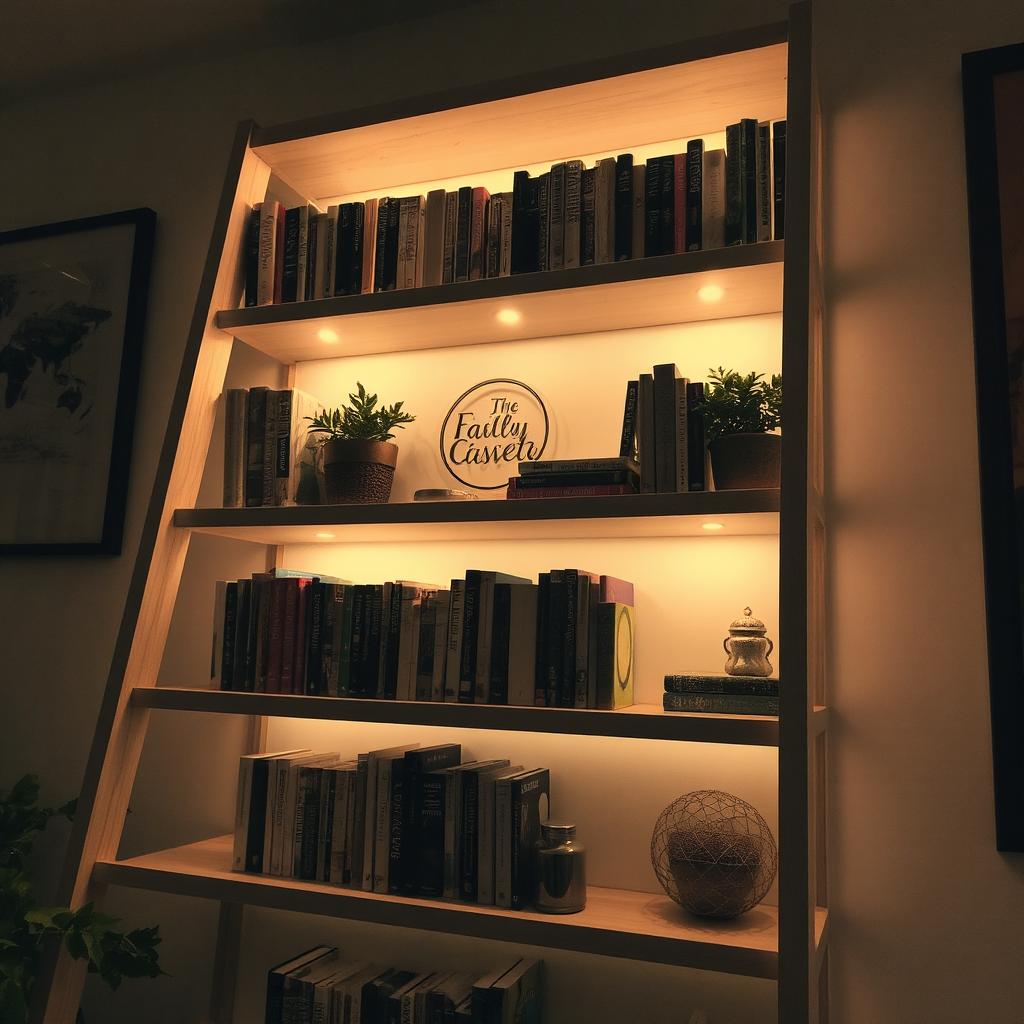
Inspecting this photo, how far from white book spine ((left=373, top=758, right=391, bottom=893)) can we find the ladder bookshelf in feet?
0.17

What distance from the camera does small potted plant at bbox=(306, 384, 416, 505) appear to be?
171 centimetres

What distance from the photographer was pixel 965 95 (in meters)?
1.63

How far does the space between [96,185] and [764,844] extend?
2215 mm

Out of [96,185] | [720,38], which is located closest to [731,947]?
[720,38]

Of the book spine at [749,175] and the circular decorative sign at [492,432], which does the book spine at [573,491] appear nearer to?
the circular decorative sign at [492,432]

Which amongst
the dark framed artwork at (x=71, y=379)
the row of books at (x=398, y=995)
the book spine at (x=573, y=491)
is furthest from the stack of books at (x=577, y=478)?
the dark framed artwork at (x=71, y=379)

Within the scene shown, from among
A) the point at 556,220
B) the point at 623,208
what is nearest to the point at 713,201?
the point at 623,208

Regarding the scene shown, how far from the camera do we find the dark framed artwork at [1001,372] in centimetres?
145

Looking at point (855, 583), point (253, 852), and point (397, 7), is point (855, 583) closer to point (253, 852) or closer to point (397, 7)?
point (253, 852)

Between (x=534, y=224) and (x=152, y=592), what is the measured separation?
0.96 metres

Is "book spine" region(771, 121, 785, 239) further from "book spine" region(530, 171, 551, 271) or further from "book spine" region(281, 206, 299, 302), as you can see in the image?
"book spine" region(281, 206, 299, 302)

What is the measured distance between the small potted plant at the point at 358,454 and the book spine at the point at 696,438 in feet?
1.91

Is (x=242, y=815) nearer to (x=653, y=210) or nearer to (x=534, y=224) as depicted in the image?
(x=534, y=224)

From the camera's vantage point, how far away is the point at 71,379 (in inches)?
87.5
